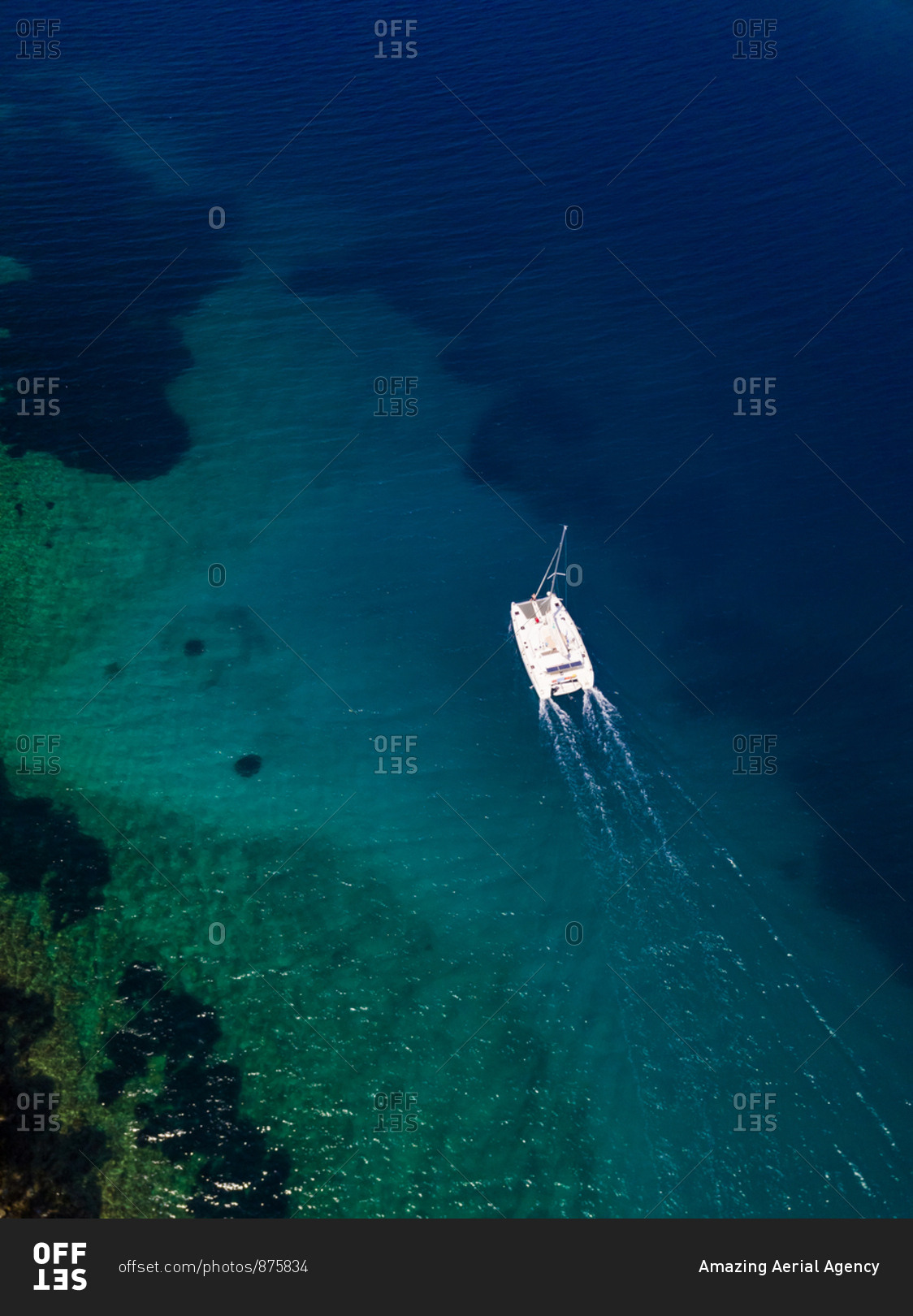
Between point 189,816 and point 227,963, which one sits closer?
point 227,963

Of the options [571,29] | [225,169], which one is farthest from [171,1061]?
[571,29]

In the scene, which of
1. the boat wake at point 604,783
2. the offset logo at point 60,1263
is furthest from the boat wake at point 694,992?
the offset logo at point 60,1263

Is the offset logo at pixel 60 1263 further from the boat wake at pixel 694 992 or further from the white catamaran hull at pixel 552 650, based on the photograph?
the white catamaran hull at pixel 552 650

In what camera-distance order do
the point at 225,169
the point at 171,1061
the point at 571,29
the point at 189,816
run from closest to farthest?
the point at 171,1061 → the point at 189,816 → the point at 225,169 → the point at 571,29

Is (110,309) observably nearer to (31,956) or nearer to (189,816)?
(189,816)

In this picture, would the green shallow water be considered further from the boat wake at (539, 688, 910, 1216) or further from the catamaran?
the catamaran

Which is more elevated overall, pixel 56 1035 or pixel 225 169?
pixel 225 169

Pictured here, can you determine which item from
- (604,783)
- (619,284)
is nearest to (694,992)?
(604,783)

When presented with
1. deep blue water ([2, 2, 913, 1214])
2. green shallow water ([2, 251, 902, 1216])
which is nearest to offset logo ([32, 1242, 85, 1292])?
green shallow water ([2, 251, 902, 1216])
